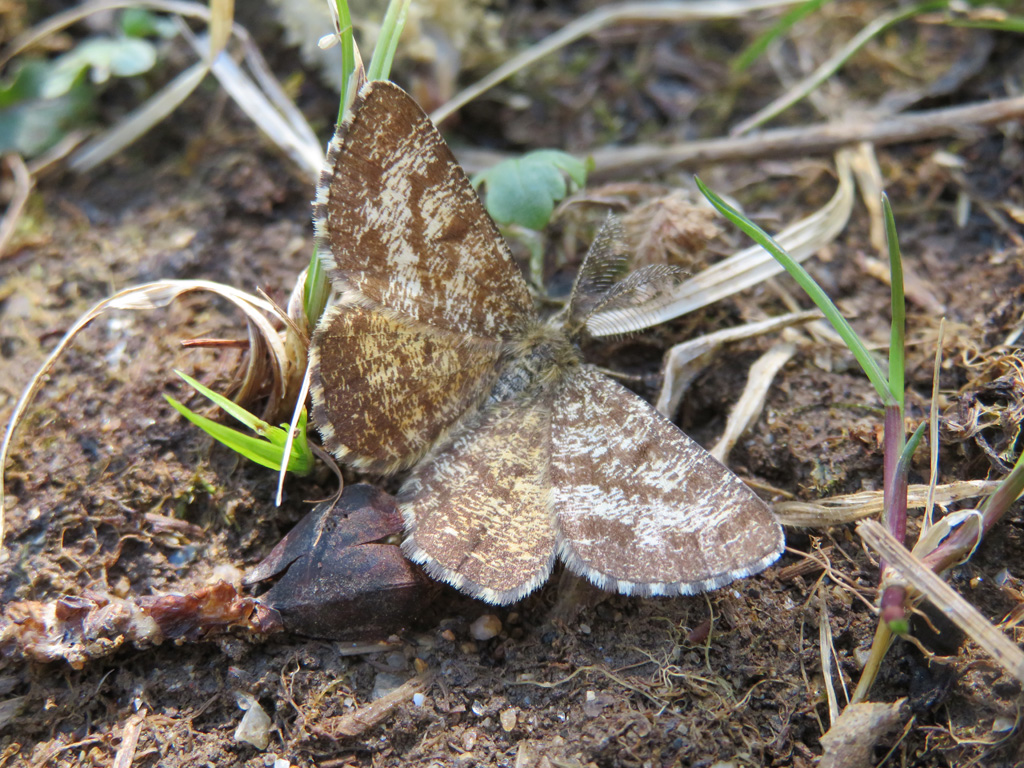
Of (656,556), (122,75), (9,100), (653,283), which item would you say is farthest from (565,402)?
(9,100)

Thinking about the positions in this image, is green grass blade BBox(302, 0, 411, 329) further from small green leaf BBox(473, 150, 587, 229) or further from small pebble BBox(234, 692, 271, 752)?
small pebble BBox(234, 692, 271, 752)

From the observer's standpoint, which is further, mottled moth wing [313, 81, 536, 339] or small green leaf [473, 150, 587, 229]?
small green leaf [473, 150, 587, 229]

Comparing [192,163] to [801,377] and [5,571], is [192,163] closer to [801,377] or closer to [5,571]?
[5,571]

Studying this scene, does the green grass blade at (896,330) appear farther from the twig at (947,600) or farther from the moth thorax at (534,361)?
the moth thorax at (534,361)

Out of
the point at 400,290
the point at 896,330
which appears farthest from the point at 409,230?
the point at 896,330

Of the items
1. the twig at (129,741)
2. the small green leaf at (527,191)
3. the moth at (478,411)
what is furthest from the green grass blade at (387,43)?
the twig at (129,741)

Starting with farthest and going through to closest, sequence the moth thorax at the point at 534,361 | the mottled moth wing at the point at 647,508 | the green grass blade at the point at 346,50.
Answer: the moth thorax at the point at 534,361 → the green grass blade at the point at 346,50 → the mottled moth wing at the point at 647,508

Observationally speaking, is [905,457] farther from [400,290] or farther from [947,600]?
[400,290]

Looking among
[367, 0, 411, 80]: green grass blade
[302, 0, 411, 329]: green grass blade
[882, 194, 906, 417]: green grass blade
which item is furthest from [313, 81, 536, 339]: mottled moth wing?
[882, 194, 906, 417]: green grass blade
